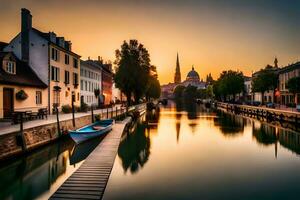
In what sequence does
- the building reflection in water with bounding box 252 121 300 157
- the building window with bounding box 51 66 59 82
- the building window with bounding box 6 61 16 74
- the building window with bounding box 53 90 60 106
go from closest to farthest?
the building reflection in water with bounding box 252 121 300 157, the building window with bounding box 6 61 16 74, the building window with bounding box 51 66 59 82, the building window with bounding box 53 90 60 106

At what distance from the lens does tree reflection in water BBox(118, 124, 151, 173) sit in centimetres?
1931

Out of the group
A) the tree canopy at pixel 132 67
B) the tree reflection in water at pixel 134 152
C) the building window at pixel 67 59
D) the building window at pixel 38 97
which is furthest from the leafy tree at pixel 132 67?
the tree reflection in water at pixel 134 152

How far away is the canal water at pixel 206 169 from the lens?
1388cm

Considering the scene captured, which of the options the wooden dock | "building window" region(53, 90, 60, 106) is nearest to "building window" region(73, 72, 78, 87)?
"building window" region(53, 90, 60, 106)

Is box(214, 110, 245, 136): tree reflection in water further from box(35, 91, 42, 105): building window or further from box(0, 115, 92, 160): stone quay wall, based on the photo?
box(35, 91, 42, 105): building window

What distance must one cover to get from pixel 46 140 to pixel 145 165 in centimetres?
1008

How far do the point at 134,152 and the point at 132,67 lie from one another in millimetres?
42322

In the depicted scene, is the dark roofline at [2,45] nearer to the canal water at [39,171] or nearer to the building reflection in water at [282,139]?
the canal water at [39,171]

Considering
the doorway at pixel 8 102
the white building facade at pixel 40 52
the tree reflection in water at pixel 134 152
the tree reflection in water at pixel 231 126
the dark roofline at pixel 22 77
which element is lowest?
the tree reflection in water at pixel 134 152

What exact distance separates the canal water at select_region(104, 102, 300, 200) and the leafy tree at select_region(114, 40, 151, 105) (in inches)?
1351

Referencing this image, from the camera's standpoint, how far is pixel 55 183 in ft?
51.4

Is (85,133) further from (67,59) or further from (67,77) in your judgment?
(67,59)

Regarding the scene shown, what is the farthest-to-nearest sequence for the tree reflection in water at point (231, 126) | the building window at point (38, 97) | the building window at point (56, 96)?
the building window at point (56, 96) → the tree reflection in water at point (231, 126) → the building window at point (38, 97)

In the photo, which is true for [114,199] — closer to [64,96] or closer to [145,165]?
[145,165]
